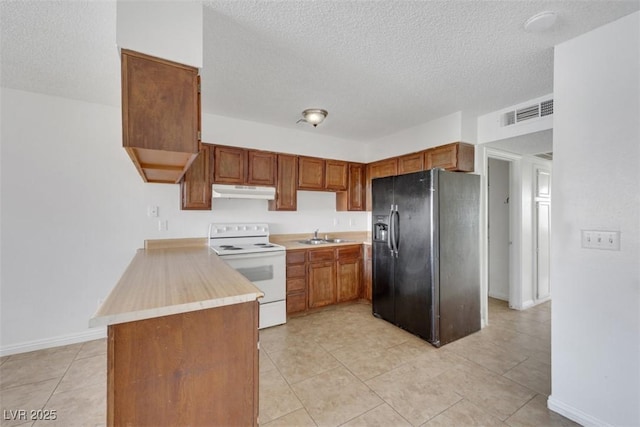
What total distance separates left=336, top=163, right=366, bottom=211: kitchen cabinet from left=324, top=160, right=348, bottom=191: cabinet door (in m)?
0.09

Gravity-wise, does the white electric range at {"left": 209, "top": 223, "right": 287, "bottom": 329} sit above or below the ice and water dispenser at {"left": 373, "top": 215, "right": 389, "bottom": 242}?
below

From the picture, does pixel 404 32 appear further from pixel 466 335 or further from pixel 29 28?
pixel 466 335

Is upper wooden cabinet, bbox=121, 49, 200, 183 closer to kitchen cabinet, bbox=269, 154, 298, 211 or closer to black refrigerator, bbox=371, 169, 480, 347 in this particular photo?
kitchen cabinet, bbox=269, 154, 298, 211

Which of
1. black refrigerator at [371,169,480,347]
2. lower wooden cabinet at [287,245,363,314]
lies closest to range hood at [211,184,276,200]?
lower wooden cabinet at [287,245,363,314]

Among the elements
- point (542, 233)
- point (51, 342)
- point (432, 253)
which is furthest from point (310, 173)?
point (542, 233)

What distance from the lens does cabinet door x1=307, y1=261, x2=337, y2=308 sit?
12.0 ft

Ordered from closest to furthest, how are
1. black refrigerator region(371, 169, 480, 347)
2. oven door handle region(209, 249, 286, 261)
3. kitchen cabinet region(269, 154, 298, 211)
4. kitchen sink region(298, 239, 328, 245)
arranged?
1. black refrigerator region(371, 169, 480, 347)
2. oven door handle region(209, 249, 286, 261)
3. kitchen cabinet region(269, 154, 298, 211)
4. kitchen sink region(298, 239, 328, 245)

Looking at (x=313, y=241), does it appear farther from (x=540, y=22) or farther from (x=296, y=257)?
(x=540, y=22)

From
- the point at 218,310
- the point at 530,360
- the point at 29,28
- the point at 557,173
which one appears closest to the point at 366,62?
the point at 557,173

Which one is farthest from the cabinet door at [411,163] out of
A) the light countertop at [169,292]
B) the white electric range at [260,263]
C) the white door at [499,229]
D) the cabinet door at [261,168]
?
the light countertop at [169,292]

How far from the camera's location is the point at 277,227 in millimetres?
4043

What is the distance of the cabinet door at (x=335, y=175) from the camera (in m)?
4.18

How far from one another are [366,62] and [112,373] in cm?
243

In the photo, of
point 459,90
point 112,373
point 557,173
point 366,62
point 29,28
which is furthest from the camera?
point 459,90
